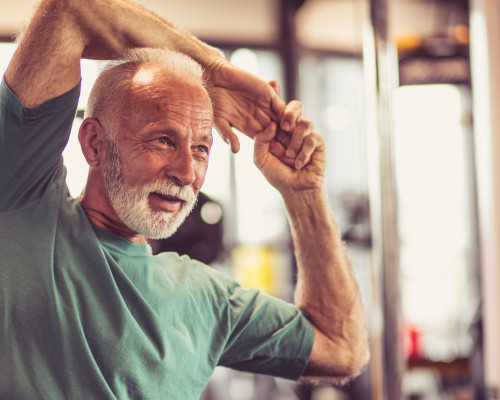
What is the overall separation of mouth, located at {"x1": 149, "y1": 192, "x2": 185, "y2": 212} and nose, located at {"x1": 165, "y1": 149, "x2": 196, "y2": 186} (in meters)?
0.04

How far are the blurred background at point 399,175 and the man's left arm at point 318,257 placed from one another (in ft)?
1.56

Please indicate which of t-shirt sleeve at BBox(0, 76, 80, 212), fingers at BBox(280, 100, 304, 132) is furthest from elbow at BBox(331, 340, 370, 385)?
t-shirt sleeve at BBox(0, 76, 80, 212)

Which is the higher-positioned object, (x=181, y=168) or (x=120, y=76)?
(x=120, y=76)

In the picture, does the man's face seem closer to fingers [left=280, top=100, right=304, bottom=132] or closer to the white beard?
the white beard

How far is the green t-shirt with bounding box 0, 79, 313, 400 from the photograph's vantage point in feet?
3.59

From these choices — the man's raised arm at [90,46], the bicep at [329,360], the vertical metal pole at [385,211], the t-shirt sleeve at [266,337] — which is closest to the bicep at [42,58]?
the man's raised arm at [90,46]

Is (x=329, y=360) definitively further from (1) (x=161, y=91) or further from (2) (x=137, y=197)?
(1) (x=161, y=91)

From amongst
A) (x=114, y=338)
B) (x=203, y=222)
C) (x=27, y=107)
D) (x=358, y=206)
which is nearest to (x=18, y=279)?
(x=114, y=338)

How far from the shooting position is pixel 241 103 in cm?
145

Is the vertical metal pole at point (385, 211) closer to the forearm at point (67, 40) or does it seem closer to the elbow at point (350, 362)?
the elbow at point (350, 362)

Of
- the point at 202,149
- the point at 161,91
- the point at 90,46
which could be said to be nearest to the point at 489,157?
the point at 202,149

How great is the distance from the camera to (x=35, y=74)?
108 cm

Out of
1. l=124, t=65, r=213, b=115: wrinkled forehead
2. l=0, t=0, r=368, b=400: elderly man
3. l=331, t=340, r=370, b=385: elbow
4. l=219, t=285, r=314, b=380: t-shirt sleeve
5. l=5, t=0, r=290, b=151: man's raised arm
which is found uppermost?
l=5, t=0, r=290, b=151: man's raised arm

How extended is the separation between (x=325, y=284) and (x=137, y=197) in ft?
1.88
